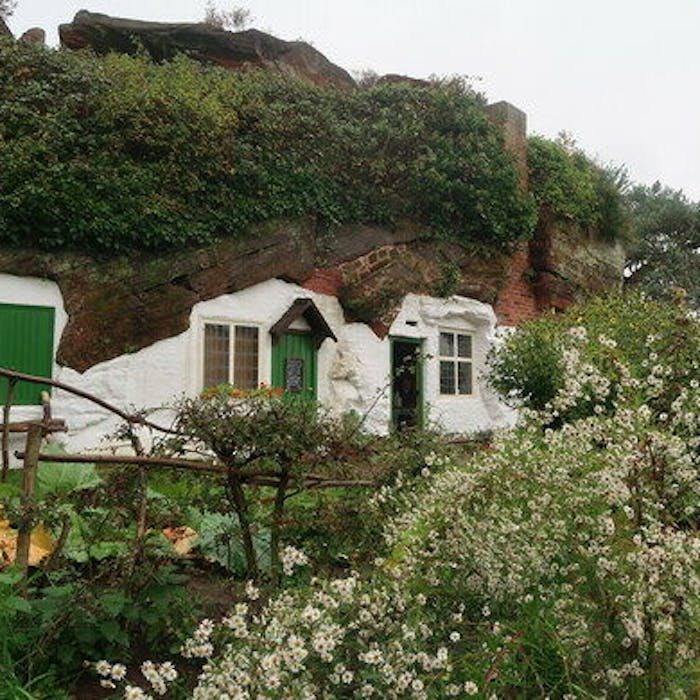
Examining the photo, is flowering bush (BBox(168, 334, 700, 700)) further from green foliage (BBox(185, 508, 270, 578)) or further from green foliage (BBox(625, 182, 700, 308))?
green foliage (BBox(625, 182, 700, 308))

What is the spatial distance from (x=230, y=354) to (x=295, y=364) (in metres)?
1.13

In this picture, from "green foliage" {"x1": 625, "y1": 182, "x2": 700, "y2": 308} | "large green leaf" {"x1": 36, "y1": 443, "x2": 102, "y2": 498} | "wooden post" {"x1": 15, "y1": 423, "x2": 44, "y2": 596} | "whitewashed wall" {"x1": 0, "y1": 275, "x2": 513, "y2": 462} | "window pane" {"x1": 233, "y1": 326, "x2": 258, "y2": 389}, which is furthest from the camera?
"green foliage" {"x1": 625, "y1": 182, "x2": 700, "y2": 308}

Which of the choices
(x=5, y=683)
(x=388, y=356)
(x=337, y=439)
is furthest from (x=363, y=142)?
(x=5, y=683)

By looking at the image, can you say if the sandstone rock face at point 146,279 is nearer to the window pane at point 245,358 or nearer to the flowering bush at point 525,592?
the window pane at point 245,358

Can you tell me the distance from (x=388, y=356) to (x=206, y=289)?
3654 millimetres

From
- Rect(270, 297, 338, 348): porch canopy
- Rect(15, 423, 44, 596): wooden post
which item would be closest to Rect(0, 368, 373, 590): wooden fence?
Rect(15, 423, 44, 596): wooden post

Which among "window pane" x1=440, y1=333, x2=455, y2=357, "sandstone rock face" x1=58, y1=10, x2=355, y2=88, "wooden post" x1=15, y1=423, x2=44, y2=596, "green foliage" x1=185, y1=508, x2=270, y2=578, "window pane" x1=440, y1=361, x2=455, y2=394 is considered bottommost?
"green foliage" x1=185, y1=508, x2=270, y2=578

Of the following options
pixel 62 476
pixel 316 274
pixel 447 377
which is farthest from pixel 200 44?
pixel 62 476

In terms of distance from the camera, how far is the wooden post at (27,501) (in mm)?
2941

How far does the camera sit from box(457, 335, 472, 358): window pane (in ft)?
46.9

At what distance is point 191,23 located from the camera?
13977mm

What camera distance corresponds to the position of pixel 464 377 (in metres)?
14.3

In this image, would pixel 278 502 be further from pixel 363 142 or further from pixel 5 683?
pixel 363 142

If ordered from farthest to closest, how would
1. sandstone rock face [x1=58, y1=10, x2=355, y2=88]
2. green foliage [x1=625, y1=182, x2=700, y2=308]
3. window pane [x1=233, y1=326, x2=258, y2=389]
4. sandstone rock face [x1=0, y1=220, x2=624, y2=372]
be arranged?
green foliage [x1=625, y1=182, x2=700, y2=308], sandstone rock face [x1=58, y1=10, x2=355, y2=88], window pane [x1=233, y1=326, x2=258, y2=389], sandstone rock face [x1=0, y1=220, x2=624, y2=372]
